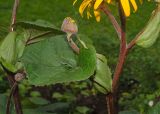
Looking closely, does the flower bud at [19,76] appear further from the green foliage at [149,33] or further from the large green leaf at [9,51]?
the green foliage at [149,33]

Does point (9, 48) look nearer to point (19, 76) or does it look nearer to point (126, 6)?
point (19, 76)

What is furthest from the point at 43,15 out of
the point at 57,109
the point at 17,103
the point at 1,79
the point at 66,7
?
the point at 17,103

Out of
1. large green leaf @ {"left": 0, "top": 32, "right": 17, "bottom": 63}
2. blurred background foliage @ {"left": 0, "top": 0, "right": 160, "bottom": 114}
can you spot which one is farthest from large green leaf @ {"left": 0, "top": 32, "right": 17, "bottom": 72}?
blurred background foliage @ {"left": 0, "top": 0, "right": 160, "bottom": 114}

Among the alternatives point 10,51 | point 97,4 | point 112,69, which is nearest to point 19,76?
point 10,51

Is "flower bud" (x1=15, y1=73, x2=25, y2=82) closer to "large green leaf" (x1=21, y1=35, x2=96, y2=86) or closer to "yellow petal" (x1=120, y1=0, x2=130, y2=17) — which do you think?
"large green leaf" (x1=21, y1=35, x2=96, y2=86)

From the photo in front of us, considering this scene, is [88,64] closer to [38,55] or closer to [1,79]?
[38,55]

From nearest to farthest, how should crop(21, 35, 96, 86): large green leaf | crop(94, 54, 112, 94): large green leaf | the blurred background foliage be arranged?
crop(21, 35, 96, 86): large green leaf
crop(94, 54, 112, 94): large green leaf
the blurred background foliage

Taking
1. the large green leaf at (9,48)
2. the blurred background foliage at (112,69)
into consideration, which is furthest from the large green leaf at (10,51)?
the blurred background foliage at (112,69)
